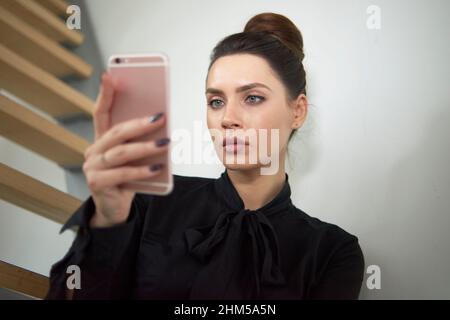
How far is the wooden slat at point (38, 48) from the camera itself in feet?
2.26

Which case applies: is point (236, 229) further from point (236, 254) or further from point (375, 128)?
point (375, 128)

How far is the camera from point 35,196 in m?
0.64

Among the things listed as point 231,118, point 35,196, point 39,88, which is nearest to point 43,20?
point 39,88

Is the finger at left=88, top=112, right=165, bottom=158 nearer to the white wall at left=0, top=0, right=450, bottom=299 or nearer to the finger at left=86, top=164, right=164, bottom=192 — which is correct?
the finger at left=86, top=164, right=164, bottom=192

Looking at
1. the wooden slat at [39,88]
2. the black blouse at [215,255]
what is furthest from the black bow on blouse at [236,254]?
the wooden slat at [39,88]

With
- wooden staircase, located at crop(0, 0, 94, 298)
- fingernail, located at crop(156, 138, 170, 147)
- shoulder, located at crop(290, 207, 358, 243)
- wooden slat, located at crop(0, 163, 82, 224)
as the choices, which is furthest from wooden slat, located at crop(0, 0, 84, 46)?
shoulder, located at crop(290, 207, 358, 243)

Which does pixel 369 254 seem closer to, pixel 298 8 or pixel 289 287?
pixel 289 287

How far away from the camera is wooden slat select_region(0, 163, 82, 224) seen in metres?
0.63

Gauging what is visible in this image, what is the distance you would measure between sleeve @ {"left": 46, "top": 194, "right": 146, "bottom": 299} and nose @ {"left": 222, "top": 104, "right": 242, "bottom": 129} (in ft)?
0.62

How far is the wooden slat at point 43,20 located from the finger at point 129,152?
38 centimetres

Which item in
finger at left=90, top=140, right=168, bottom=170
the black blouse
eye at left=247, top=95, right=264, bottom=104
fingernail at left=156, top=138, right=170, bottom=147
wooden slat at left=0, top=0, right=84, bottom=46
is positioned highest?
wooden slat at left=0, top=0, right=84, bottom=46

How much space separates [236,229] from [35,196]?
35cm

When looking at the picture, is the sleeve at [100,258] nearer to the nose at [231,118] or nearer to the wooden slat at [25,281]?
the wooden slat at [25,281]

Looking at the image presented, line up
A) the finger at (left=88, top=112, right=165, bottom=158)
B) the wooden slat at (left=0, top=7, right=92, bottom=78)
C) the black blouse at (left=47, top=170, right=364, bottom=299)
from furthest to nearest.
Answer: the wooden slat at (left=0, top=7, right=92, bottom=78), the black blouse at (left=47, top=170, right=364, bottom=299), the finger at (left=88, top=112, right=165, bottom=158)
